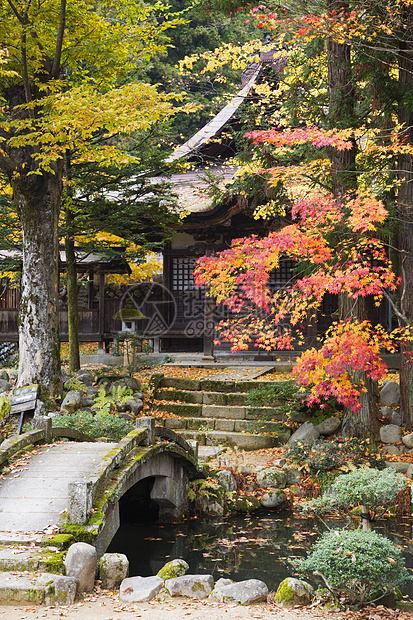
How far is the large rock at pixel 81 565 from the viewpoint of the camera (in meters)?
6.06

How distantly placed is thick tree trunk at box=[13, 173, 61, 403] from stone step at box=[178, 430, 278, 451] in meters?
3.44

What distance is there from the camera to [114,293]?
23656 millimetres

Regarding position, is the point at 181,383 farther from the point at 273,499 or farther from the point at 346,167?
the point at 346,167

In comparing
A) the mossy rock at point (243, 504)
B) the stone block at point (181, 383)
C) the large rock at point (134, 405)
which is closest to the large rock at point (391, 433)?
the mossy rock at point (243, 504)

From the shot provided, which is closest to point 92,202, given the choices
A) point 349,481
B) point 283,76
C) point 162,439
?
point 283,76

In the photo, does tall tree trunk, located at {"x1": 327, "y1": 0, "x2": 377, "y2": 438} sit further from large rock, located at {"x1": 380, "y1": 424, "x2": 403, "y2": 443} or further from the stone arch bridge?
the stone arch bridge

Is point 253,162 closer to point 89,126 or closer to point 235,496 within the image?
point 89,126

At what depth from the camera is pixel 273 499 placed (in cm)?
1040

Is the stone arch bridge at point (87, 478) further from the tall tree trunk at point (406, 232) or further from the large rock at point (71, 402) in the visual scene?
the tall tree trunk at point (406, 232)

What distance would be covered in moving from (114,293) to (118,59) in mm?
13056

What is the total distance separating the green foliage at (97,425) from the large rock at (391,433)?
193 inches

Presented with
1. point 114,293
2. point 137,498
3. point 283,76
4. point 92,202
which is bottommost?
point 137,498

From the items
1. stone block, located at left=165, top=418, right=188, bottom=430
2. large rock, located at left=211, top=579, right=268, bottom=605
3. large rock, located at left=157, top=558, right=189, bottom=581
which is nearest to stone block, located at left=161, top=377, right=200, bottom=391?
stone block, located at left=165, top=418, right=188, bottom=430

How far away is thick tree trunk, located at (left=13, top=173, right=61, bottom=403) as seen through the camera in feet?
35.7
